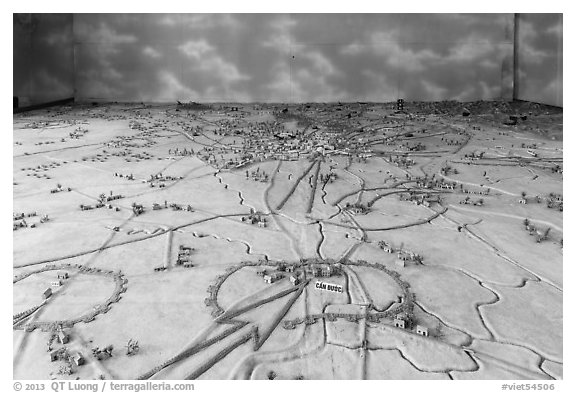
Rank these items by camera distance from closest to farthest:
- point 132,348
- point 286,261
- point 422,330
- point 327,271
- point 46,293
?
point 132,348 < point 422,330 < point 46,293 < point 327,271 < point 286,261

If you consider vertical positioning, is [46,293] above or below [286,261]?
below

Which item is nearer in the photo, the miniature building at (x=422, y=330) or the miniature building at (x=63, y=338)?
the miniature building at (x=63, y=338)

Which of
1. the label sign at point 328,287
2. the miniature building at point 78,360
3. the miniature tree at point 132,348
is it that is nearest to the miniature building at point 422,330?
the label sign at point 328,287

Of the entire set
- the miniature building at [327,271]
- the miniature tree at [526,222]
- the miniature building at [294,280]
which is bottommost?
the miniature building at [294,280]

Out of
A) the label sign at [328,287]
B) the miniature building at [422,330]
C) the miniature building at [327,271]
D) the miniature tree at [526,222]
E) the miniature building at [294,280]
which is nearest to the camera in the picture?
the miniature building at [422,330]

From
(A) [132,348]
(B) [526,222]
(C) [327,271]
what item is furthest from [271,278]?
(B) [526,222]

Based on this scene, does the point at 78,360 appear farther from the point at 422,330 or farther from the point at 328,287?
the point at 422,330

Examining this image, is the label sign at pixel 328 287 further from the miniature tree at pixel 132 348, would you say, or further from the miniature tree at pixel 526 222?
the miniature tree at pixel 526 222
